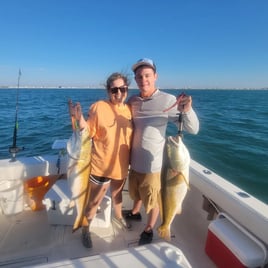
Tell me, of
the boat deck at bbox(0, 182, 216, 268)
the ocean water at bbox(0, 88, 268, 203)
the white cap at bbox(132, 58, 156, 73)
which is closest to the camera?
the white cap at bbox(132, 58, 156, 73)

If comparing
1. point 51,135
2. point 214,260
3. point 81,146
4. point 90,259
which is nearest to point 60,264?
point 90,259

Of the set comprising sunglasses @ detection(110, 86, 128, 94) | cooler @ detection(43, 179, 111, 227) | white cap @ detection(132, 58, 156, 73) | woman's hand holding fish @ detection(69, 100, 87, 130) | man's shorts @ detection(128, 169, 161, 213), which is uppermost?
white cap @ detection(132, 58, 156, 73)

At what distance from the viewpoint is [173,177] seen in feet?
7.20

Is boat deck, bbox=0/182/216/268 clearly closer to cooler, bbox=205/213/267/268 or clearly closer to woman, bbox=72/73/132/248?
cooler, bbox=205/213/267/268

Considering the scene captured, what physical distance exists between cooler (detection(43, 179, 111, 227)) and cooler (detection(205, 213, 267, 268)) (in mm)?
1454

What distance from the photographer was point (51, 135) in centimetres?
1191

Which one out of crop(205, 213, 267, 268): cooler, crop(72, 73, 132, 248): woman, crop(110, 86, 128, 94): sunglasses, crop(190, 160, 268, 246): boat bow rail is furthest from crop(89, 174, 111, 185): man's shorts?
crop(205, 213, 267, 268): cooler

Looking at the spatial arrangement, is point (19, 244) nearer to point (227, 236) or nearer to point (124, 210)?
point (124, 210)

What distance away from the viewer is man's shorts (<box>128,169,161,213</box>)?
8.77ft

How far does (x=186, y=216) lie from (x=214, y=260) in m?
0.88

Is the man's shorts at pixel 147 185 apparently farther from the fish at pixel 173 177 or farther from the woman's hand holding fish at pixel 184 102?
the woman's hand holding fish at pixel 184 102

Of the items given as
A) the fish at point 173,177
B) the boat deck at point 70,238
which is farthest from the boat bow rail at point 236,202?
the fish at point 173,177

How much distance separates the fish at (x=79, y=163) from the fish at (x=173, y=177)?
79 centimetres

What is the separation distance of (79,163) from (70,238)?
1.52 metres
